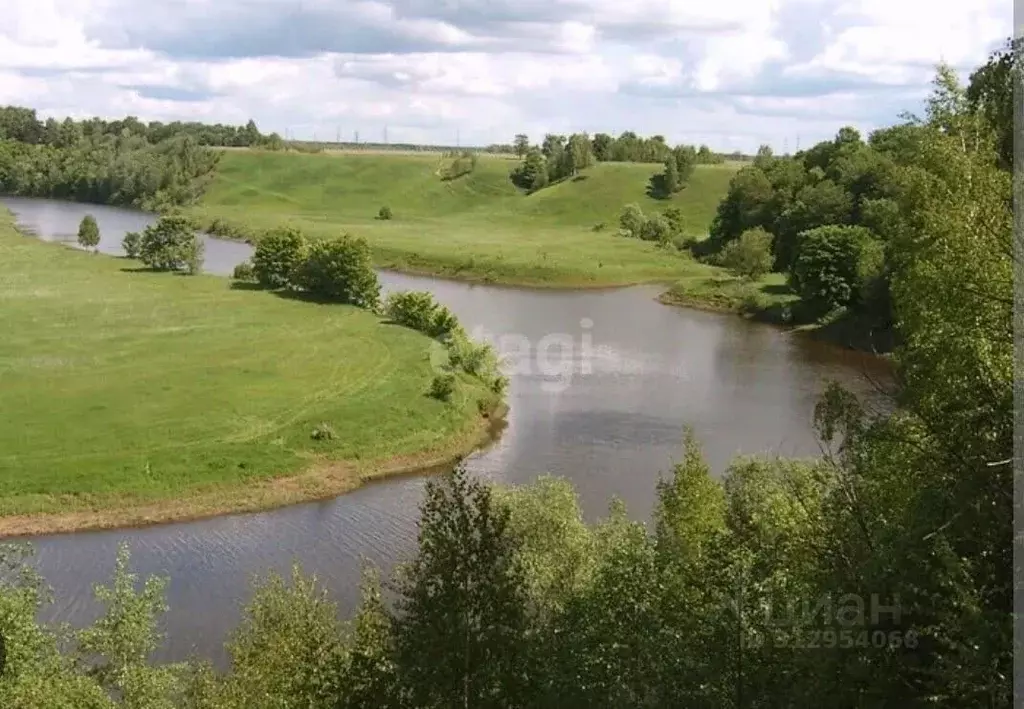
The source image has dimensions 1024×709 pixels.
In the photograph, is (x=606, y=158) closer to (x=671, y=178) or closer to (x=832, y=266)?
(x=671, y=178)

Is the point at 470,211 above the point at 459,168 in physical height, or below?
below

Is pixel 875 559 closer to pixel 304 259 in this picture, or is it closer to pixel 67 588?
pixel 67 588

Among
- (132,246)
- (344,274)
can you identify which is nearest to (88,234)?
(132,246)

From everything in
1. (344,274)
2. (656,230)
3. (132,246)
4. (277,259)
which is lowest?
(344,274)

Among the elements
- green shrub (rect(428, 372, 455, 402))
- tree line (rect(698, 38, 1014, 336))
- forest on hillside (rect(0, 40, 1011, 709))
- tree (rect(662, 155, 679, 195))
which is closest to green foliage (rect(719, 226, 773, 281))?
tree line (rect(698, 38, 1014, 336))

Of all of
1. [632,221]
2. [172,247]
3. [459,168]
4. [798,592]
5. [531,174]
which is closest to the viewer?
[798,592]

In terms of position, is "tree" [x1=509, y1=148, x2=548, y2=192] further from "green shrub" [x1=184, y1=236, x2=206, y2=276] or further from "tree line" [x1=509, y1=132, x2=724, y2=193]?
"green shrub" [x1=184, y1=236, x2=206, y2=276]

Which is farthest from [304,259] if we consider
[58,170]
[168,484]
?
[58,170]
